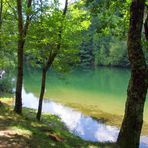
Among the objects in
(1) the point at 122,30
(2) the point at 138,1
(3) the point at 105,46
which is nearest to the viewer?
(2) the point at 138,1

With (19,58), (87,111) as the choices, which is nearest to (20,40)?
(19,58)

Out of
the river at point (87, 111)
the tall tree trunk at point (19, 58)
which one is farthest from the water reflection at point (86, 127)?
the tall tree trunk at point (19, 58)

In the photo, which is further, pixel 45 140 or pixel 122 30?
pixel 122 30

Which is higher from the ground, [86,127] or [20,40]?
[20,40]

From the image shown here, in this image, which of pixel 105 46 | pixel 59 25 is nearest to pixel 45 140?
pixel 59 25

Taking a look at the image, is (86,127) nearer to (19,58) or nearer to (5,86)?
(19,58)

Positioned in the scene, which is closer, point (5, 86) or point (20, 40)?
point (20, 40)

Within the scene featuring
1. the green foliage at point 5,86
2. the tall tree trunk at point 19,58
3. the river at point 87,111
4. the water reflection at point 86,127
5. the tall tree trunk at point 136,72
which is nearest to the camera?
the tall tree trunk at point 136,72

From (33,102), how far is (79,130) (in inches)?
560

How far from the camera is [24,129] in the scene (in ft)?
41.6

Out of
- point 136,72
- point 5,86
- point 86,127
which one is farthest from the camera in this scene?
point 5,86

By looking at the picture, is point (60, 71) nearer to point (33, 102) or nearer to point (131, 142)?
point (131, 142)

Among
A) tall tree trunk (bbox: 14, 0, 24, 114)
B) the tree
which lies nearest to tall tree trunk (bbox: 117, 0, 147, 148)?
the tree

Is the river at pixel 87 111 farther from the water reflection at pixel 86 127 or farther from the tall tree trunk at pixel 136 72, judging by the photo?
the tall tree trunk at pixel 136 72
